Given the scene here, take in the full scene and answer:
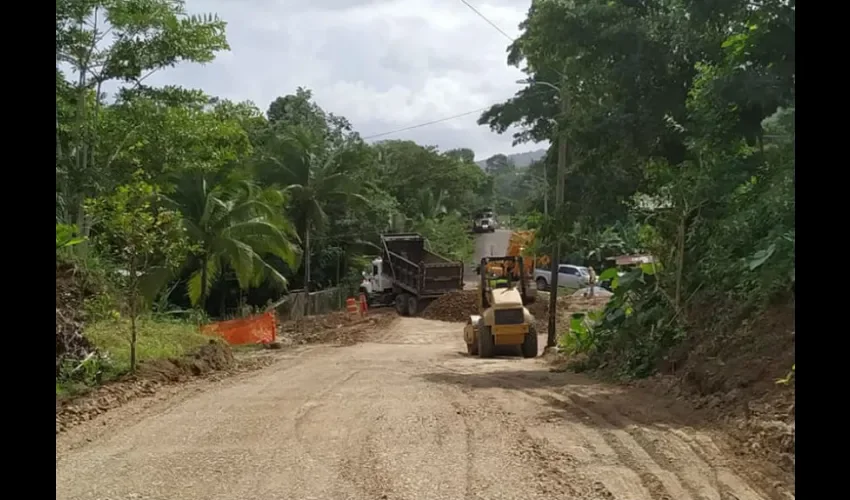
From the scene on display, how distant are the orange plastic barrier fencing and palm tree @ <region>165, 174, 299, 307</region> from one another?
2.42m

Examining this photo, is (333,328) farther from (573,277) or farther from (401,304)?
(573,277)

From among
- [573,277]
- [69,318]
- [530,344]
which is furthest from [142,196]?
[573,277]

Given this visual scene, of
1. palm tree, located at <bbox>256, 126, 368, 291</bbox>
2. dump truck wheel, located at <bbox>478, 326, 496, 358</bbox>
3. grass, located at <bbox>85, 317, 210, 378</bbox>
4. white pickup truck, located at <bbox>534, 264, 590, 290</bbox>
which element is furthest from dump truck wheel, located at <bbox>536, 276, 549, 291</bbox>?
grass, located at <bbox>85, 317, 210, 378</bbox>

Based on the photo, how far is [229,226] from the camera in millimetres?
26078

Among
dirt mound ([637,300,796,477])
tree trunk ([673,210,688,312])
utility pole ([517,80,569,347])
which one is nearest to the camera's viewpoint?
dirt mound ([637,300,796,477])

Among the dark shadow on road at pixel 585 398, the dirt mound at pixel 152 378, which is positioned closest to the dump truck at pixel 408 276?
the dirt mound at pixel 152 378

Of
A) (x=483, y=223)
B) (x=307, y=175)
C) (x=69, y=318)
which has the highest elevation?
(x=307, y=175)

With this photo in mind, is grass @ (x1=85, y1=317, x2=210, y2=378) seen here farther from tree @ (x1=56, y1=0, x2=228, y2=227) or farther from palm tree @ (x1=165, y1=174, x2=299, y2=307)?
palm tree @ (x1=165, y1=174, x2=299, y2=307)

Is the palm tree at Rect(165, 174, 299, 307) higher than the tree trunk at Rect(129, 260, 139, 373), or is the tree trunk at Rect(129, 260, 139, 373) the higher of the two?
the palm tree at Rect(165, 174, 299, 307)

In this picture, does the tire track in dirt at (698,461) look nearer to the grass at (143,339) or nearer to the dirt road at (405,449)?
the dirt road at (405,449)

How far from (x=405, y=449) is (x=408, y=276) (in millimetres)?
27024

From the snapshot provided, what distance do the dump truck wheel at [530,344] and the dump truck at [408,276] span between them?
13.6 meters

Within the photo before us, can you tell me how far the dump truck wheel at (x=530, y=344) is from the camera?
65.1 feet

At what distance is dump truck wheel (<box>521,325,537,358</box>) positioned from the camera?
19.8 m
